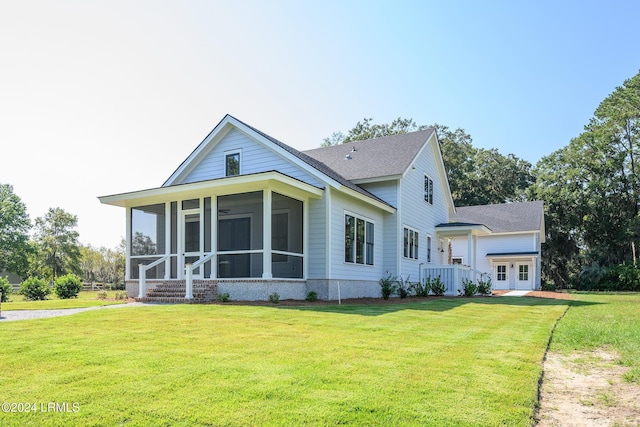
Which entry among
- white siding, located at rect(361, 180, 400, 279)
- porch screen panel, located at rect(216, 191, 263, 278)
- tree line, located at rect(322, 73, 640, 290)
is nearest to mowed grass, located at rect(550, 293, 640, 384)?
porch screen panel, located at rect(216, 191, 263, 278)

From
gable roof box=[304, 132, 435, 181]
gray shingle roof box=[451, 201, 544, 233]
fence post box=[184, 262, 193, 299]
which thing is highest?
gable roof box=[304, 132, 435, 181]

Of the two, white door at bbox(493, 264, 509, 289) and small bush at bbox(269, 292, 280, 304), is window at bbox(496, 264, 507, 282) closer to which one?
white door at bbox(493, 264, 509, 289)

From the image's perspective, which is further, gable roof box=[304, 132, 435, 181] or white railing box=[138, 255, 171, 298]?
gable roof box=[304, 132, 435, 181]

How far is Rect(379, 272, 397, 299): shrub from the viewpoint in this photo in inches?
683

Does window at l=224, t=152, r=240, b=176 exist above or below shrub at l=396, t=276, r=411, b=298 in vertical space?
above

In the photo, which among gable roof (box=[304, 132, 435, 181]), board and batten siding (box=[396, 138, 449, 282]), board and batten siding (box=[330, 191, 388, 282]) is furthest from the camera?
board and batten siding (box=[396, 138, 449, 282])

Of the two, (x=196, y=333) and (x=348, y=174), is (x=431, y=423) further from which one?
(x=348, y=174)

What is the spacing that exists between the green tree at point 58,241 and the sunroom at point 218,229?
45429 mm

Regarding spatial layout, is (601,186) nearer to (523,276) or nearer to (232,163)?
(523,276)

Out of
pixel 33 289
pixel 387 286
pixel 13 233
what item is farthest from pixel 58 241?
pixel 387 286

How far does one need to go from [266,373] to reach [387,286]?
43.3ft

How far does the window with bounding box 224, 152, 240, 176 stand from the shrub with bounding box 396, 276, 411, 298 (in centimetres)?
759

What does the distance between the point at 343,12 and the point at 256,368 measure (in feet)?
39.8

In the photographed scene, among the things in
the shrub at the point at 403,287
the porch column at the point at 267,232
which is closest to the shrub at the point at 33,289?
the porch column at the point at 267,232
